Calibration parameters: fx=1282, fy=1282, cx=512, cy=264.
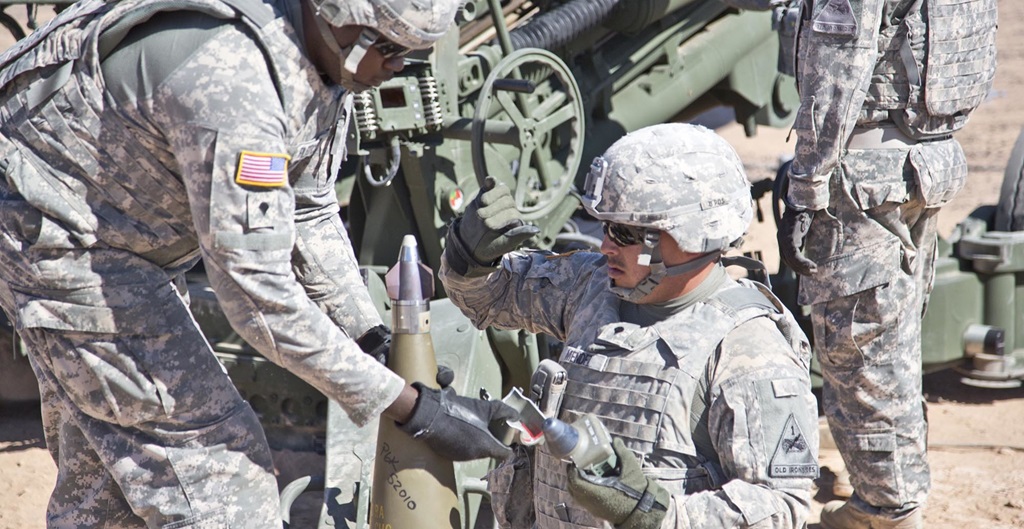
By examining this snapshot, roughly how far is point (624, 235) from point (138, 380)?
44.8 inches

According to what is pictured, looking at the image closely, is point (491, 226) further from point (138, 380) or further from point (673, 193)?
point (138, 380)

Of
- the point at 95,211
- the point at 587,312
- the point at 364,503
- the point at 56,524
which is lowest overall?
the point at 364,503

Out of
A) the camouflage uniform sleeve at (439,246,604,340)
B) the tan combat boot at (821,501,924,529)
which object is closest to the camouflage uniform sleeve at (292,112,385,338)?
the camouflage uniform sleeve at (439,246,604,340)

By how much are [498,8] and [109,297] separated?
2.58m

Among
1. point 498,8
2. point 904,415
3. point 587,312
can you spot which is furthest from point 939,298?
point 587,312

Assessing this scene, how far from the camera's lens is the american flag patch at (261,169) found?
103 inches

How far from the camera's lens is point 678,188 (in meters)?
2.68

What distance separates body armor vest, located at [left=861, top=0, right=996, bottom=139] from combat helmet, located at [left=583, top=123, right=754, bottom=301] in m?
1.77

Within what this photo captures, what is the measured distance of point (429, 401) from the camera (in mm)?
2877

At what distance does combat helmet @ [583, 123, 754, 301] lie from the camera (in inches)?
106

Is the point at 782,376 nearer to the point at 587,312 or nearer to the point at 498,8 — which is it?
the point at 587,312

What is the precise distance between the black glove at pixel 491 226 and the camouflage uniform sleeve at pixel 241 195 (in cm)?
39

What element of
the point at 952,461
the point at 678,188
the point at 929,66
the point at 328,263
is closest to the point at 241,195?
the point at 328,263

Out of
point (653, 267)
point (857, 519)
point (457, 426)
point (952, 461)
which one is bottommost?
point (952, 461)
